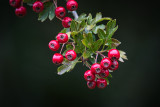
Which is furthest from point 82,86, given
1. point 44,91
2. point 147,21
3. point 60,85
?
point 147,21

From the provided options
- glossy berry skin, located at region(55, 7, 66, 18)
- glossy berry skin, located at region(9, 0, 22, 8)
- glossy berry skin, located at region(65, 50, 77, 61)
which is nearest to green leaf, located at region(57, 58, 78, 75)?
glossy berry skin, located at region(65, 50, 77, 61)

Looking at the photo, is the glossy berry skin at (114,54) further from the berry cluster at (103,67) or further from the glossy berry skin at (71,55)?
the glossy berry skin at (71,55)

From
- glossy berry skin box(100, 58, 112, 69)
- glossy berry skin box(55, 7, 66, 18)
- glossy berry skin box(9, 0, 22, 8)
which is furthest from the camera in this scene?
glossy berry skin box(9, 0, 22, 8)

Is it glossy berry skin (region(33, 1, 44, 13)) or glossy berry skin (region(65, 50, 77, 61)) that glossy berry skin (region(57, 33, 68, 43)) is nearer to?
glossy berry skin (region(65, 50, 77, 61))

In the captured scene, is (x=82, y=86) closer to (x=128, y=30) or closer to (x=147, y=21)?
(x=128, y=30)

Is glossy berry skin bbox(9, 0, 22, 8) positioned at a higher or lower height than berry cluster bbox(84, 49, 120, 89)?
higher

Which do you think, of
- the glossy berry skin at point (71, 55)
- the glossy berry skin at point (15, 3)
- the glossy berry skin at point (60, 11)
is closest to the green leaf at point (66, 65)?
the glossy berry skin at point (71, 55)

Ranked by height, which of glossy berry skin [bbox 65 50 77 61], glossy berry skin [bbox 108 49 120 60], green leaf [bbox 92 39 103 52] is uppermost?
green leaf [bbox 92 39 103 52]

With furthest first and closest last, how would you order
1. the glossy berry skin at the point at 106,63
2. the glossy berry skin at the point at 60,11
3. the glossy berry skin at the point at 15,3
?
the glossy berry skin at the point at 15,3
the glossy berry skin at the point at 60,11
the glossy berry skin at the point at 106,63

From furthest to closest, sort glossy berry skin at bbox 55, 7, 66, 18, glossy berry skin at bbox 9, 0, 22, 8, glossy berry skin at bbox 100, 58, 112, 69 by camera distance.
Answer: glossy berry skin at bbox 9, 0, 22, 8 < glossy berry skin at bbox 55, 7, 66, 18 < glossy berry skin at bbox 100, 58, 112, 69

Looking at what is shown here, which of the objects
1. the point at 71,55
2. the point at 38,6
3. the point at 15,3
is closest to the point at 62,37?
the point at 71,55

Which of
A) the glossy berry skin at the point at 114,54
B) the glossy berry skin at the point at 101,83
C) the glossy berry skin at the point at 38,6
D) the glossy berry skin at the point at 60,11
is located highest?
the glossy berry skin at the point at 38,6
